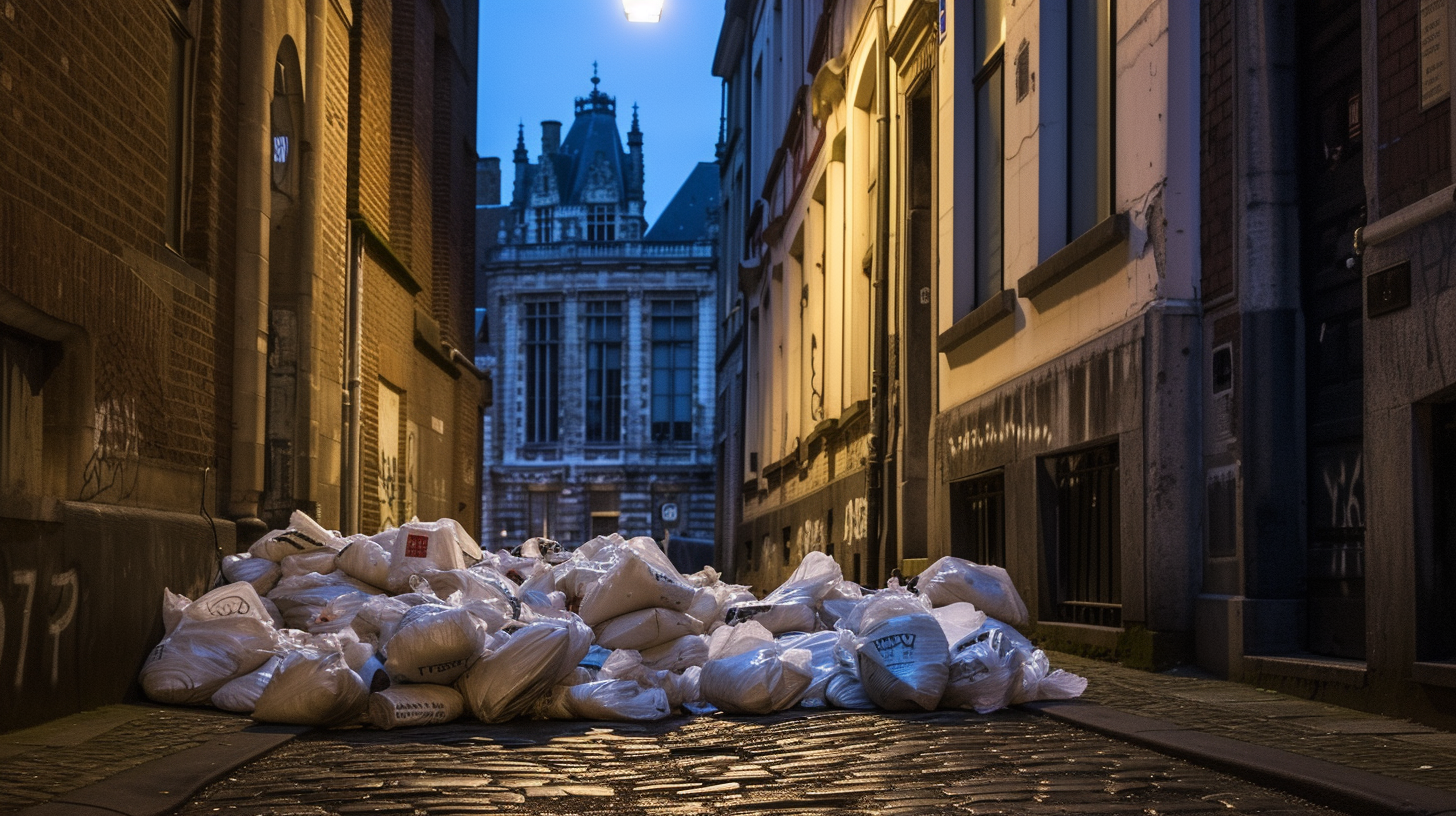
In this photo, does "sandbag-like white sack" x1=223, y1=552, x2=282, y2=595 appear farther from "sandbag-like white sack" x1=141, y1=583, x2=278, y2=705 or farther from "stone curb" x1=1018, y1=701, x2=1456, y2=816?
"stone curb" x1=1018, y1=701, x2=1456, y2=816

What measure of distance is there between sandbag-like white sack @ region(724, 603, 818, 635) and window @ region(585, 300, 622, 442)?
147 feet

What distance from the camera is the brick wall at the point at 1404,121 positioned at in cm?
560

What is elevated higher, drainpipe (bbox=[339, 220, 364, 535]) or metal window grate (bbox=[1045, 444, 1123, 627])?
drainpipe (bbox=[339, 220, 364, 535])

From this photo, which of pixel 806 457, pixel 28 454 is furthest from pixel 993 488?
pixel 806 457

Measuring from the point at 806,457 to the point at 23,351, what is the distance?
14.6 metres

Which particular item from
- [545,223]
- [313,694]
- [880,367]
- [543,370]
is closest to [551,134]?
[545,223]

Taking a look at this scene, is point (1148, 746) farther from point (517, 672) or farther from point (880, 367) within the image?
point (880, 367)

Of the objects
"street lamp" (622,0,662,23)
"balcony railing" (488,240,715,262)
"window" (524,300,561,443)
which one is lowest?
"street lamp" (622,0,662,23)

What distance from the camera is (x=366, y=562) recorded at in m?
8.55

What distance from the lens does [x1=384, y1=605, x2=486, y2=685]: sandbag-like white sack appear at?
6242 millimetres

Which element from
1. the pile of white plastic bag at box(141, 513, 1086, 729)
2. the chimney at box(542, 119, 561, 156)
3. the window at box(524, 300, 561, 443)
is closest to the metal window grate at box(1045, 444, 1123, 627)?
the pile of white plastic bag at box(141, 513, 1086, 729)

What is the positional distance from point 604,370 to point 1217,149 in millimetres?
46633

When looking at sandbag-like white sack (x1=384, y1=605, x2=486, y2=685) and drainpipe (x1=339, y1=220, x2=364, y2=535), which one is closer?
sandbag-like white sack (x1=384, y1=605, x2=486, y2=685)

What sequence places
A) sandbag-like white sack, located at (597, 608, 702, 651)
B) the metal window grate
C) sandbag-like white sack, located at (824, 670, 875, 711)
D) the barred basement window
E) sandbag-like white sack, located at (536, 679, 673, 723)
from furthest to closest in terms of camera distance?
the barred basement window → the metal window grate → sandbag-like white sack, located at (597, 608, 702, 651) → sandbag-like white sack, located at (824, 670, 875, 711) → sandbag-like white sack, located at (536, 679, 673, 723)
